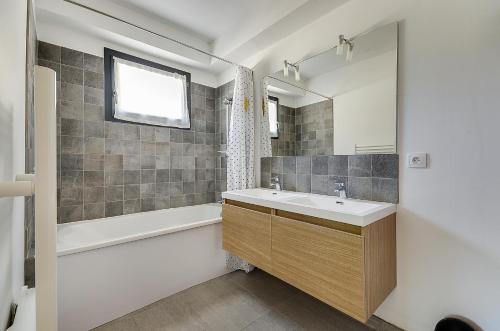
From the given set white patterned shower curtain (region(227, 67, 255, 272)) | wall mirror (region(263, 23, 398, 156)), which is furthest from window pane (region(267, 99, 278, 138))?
white patterned shower curtain (region(227, 67, 255, 272))

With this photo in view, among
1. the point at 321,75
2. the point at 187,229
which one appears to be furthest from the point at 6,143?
the point at 321,75

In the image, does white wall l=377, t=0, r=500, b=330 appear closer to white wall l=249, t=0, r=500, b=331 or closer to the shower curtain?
white wall l=249, t=0, r=500, b=331

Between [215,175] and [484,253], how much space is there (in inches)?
107

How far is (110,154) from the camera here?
7.92ft

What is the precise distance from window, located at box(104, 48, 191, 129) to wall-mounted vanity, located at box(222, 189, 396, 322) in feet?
5.36

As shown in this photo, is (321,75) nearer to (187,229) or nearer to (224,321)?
(187,229)

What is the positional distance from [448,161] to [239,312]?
1.75m

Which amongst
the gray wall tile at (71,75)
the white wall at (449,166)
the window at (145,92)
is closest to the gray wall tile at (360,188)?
the white wall at (449,166)

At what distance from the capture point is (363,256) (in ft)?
3.90

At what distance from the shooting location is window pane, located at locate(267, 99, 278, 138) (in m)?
2.37

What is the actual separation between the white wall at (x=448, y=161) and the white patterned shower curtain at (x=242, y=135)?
1265 mm

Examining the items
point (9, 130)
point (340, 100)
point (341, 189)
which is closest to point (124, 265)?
point (9, 130)

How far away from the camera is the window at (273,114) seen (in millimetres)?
2365

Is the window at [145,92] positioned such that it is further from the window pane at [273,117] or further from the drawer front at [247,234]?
the drawer front at [247,234]
